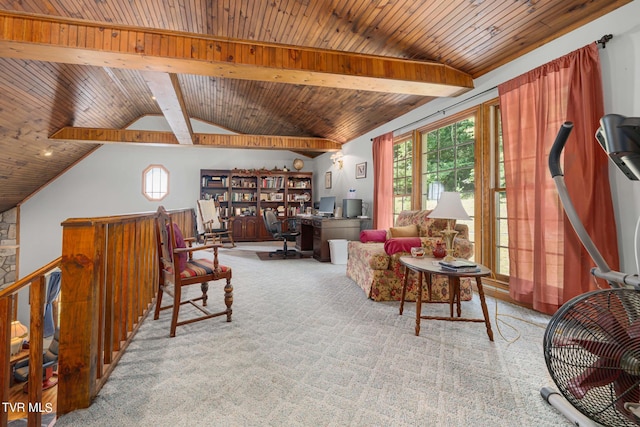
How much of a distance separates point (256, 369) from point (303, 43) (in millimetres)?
3213

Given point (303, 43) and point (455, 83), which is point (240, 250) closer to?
point (303, 43)

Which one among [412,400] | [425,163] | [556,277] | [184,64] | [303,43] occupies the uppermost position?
[303,43]

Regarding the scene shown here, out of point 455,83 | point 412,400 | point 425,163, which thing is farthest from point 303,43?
point 412,400

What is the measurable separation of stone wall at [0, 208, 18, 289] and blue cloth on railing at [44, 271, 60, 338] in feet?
14.6

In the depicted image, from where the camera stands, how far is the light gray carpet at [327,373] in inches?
55.1

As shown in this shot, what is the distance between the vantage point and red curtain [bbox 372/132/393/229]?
4969mm

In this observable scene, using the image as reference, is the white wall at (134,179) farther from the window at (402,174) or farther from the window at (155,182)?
the window at (402,174)

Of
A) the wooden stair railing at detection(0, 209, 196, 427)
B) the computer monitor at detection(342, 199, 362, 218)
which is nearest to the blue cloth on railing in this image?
the wooden stair railing at detection(0, 209, 196, 427)

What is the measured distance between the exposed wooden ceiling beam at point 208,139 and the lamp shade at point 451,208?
4482 millimetres

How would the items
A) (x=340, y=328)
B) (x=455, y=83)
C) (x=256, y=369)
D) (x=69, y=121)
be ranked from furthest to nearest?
1. (x=69, y=121)
2. (x=455, y=83)
3. (x=340, y=328)
4. (x=256, y=369)

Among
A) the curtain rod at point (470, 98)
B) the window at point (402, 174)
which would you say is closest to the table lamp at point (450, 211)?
the curtain rod at point (470, 98)

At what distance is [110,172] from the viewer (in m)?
7.54

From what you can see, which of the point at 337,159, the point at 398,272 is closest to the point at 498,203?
the point at 398,272

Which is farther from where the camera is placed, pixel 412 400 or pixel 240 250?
pixel 240 250
